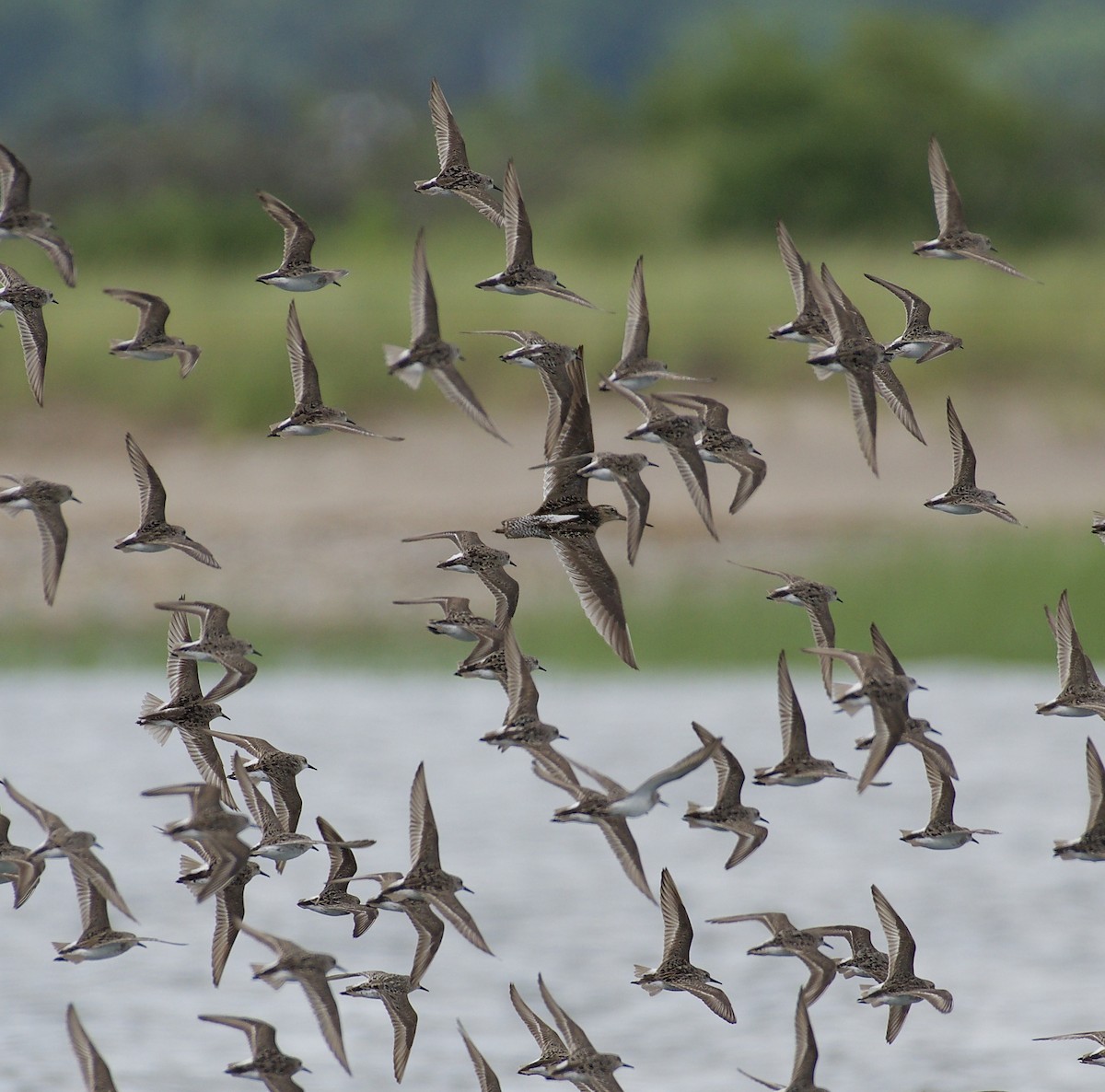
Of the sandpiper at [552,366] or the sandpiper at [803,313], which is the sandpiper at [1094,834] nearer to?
the sandpiper at [803,313]

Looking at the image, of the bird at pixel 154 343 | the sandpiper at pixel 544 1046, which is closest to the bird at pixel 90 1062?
the sandpiper at pixel 544 1046

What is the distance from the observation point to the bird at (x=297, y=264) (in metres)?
8.58

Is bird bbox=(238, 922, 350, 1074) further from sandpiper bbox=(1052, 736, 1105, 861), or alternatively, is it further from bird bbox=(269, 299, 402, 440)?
sandpiper bbox=(1052, 736, 1105, 861)

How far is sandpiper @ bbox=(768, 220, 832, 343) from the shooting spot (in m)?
8.32

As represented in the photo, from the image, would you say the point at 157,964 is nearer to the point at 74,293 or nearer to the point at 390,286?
the point at 390,286

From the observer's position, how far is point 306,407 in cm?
852

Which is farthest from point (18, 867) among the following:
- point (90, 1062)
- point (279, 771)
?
point (279, 771)

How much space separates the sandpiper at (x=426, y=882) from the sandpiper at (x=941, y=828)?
1.84m

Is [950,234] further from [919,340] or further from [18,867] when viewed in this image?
[18,867]

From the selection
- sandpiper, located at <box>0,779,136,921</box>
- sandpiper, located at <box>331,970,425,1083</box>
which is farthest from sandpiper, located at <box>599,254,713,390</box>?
sandpiper, located at <box>0,779,136,921</box>

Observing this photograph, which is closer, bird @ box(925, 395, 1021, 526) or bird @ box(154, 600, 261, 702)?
bird @ box(154, 600, 261, 702)

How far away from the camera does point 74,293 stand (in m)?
36.9

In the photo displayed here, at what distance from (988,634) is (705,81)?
84.4ft

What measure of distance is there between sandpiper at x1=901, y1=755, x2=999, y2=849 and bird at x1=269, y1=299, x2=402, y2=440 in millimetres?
2624
